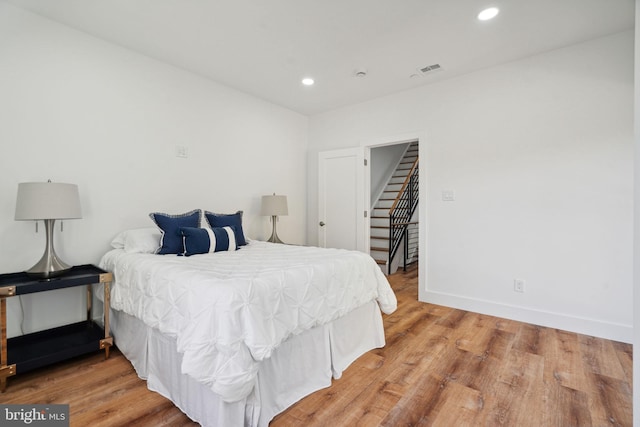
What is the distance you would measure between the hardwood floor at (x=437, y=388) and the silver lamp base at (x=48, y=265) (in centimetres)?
67

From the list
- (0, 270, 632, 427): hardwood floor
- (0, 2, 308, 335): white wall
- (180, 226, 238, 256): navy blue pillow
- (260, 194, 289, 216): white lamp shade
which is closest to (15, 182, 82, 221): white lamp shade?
(0, 2, 308, 335): white wall

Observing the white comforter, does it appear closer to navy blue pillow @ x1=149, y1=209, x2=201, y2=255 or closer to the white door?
navy blue pillow @ x1=149, y1=209, x2=201, y2=255

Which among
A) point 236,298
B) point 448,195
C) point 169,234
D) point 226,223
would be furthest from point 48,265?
point 448,195

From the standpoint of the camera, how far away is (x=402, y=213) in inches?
233

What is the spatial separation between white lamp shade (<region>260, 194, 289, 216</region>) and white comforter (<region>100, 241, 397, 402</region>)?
4.04 feet

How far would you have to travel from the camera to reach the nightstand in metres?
1.84

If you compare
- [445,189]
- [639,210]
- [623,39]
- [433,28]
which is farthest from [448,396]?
[623,39]

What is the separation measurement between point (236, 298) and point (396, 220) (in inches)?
181

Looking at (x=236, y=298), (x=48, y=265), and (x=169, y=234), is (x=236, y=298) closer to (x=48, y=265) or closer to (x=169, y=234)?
(x=169, y=234)

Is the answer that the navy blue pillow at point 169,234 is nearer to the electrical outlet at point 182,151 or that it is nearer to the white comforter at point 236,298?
the white comforter at point 236,298

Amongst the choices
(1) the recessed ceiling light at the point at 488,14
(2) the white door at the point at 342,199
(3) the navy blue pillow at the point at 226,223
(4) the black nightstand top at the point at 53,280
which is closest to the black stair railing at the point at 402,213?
(2) the white door at the point at 342,199

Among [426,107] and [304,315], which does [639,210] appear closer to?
[304,315]

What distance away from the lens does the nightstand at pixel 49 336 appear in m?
1.84

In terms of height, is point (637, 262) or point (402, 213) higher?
point (402, 213)
